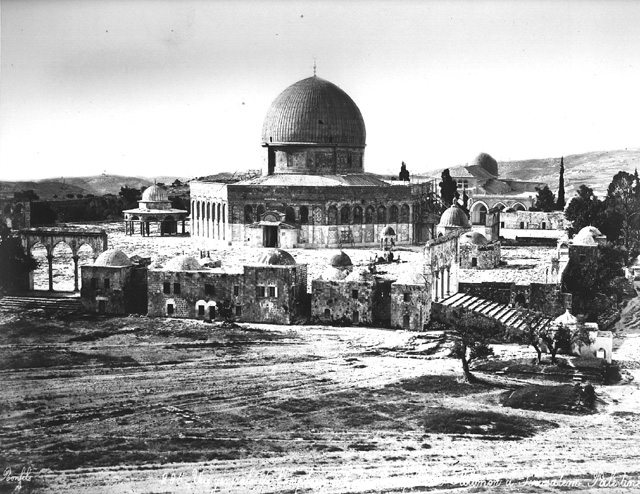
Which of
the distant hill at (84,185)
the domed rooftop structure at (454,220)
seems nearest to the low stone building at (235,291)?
the domed rooftop structure at (454,220)

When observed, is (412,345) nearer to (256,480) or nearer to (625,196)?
(256,480)

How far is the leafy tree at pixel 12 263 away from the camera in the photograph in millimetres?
35750

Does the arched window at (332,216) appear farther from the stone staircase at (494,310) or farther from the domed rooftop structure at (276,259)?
the domed rooftop structure at (276,259)

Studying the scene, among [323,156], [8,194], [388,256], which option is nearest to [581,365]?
[388,256]

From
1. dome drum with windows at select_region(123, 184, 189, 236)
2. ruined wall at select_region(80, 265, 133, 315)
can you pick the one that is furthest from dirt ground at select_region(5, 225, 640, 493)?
dome drum with windows at select_region(123, 184, 189, 236)

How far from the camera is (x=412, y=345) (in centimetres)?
2847

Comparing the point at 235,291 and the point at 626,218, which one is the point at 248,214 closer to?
the point at 235,291

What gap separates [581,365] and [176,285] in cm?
1484

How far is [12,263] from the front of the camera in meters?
36.1

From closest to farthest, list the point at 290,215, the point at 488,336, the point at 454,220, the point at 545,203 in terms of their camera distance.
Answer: the point at 488,336 < the point at 454,220 < the point at 290,215 < the point at 545,203

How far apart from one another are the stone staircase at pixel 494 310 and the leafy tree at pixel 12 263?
17.2m

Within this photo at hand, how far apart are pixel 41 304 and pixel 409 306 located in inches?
561

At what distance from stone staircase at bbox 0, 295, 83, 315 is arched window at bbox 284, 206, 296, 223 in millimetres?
18531

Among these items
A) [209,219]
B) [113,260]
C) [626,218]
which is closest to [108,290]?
[113,260]
